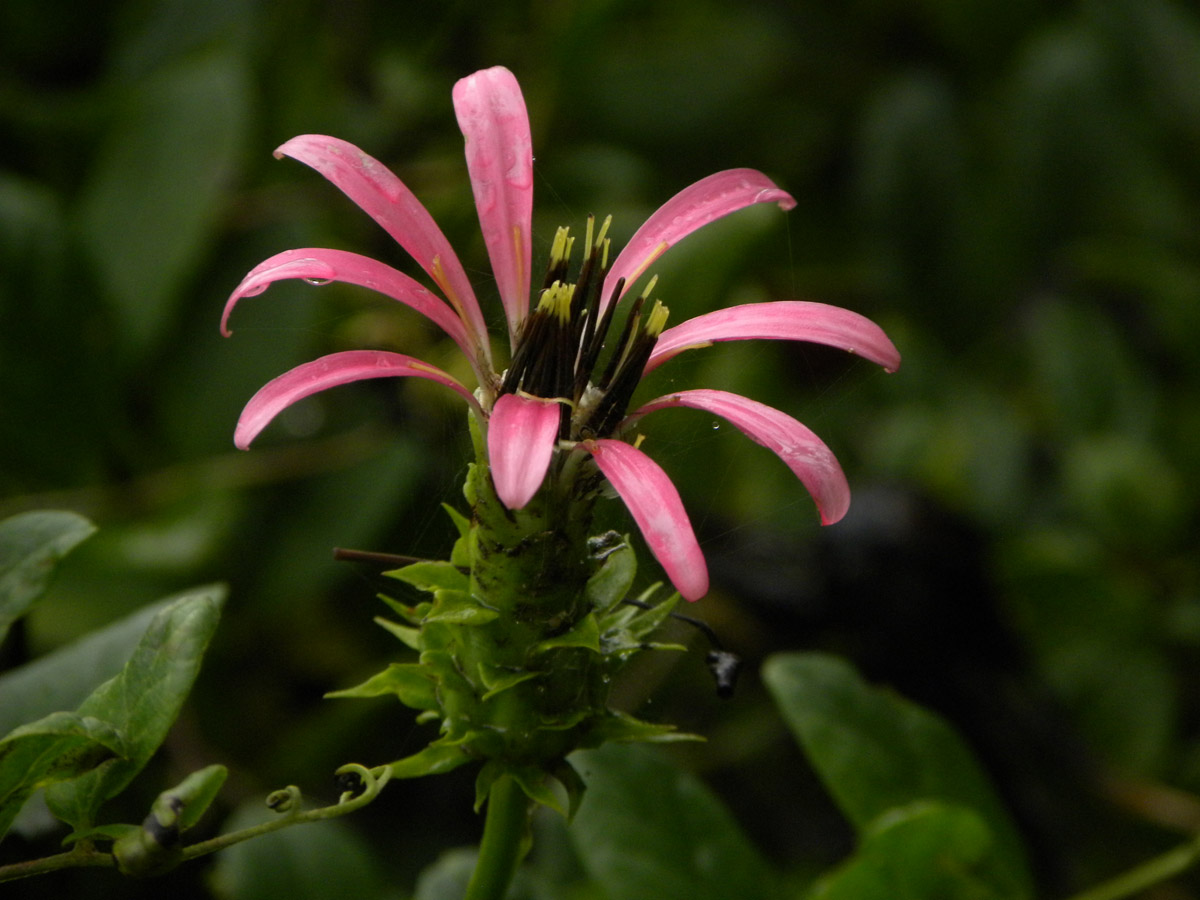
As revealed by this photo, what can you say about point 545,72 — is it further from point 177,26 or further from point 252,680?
point 252,680

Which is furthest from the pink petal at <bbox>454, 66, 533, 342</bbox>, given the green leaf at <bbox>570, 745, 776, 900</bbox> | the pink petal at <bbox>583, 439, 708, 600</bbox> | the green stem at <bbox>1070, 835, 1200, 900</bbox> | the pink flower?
the green stem at <bbox>1070, 835, 1200, 900</bbox>

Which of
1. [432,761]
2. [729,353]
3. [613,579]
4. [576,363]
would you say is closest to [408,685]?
[432,761]

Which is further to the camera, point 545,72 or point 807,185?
point 807,185

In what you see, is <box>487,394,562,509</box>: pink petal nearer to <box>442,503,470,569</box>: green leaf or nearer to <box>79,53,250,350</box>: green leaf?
<box>442,503,470,569</box>: green leaf

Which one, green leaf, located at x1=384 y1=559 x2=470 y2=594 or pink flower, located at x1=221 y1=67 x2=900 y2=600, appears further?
green leaf, located at x1=384 y1=559 x2=470 y2=594

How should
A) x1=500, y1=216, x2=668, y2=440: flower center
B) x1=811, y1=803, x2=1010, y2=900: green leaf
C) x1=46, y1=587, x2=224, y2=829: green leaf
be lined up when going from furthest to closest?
1. x1=811, y1=803, x2=1010, y2=900: green leaf
2. x1=500, y1=216, x2=668, y2=440: flower center
3. x1=46, y1=587, x2=224, y2=829: green leaf

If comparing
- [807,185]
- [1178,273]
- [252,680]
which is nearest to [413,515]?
[252,680]

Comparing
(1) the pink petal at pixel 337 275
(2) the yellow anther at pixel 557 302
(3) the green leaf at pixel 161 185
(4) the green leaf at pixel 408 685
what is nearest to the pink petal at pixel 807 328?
(2) the yellow anther at pixel 557 302
